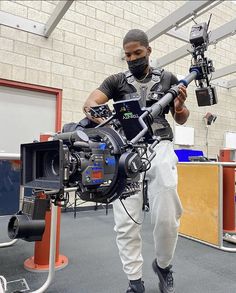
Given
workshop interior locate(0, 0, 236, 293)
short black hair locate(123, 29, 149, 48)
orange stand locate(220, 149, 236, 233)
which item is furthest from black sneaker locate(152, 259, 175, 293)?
orange stand locate(220, 149, 236, 233)

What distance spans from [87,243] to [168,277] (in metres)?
1.04

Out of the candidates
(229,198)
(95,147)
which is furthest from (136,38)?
(229,198)

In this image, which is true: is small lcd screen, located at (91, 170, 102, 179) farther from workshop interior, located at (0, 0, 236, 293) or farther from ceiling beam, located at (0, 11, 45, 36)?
ceiling beam, located at (0, 11, 45, 36)

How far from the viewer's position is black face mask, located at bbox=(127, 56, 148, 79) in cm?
119

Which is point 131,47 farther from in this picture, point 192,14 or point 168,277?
point 192,14

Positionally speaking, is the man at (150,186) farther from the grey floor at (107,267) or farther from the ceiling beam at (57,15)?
the ceiling beam at (57,15)

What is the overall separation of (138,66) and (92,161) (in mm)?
668

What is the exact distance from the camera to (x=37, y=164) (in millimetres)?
803

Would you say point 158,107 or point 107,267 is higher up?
point 158,107

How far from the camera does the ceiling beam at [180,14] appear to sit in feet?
8.79

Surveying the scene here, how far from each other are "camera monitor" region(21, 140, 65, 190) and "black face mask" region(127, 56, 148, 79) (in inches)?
25.0

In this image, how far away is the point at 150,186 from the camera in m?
1.24

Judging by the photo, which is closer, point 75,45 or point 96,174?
point 96,174

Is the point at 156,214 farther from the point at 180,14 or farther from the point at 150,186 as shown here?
the point at 180,14
